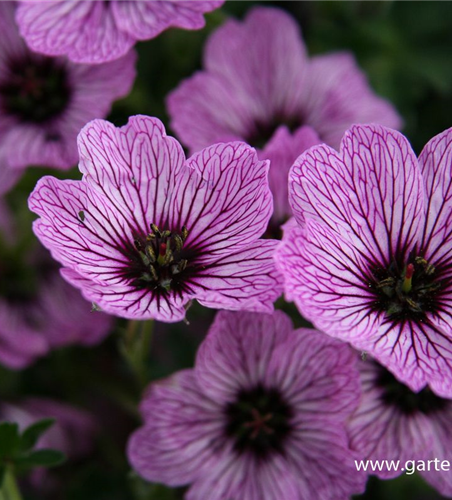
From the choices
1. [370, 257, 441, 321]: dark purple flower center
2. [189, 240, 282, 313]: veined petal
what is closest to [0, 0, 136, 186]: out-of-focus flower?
[189, 240, 282, 313]: veined petal

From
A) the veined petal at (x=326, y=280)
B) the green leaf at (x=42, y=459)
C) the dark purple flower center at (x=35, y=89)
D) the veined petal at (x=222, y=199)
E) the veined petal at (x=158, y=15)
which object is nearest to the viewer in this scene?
the veined petal at (x=326, y=280)

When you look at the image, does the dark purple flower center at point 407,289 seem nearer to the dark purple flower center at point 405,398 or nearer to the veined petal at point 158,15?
the dark purple flower center at point 405,398

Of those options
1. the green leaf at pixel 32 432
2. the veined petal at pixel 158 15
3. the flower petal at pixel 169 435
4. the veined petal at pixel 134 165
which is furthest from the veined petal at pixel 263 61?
the green leaf at pixel 32 432

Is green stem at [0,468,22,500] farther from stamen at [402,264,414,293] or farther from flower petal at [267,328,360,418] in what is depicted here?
stamen at [402,264,414,293]

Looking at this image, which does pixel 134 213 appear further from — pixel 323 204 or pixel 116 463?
pixel 116 463

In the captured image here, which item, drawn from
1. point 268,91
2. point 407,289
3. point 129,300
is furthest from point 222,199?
point 268,91

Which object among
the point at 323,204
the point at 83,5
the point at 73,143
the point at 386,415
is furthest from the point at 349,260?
the point at 83,5
